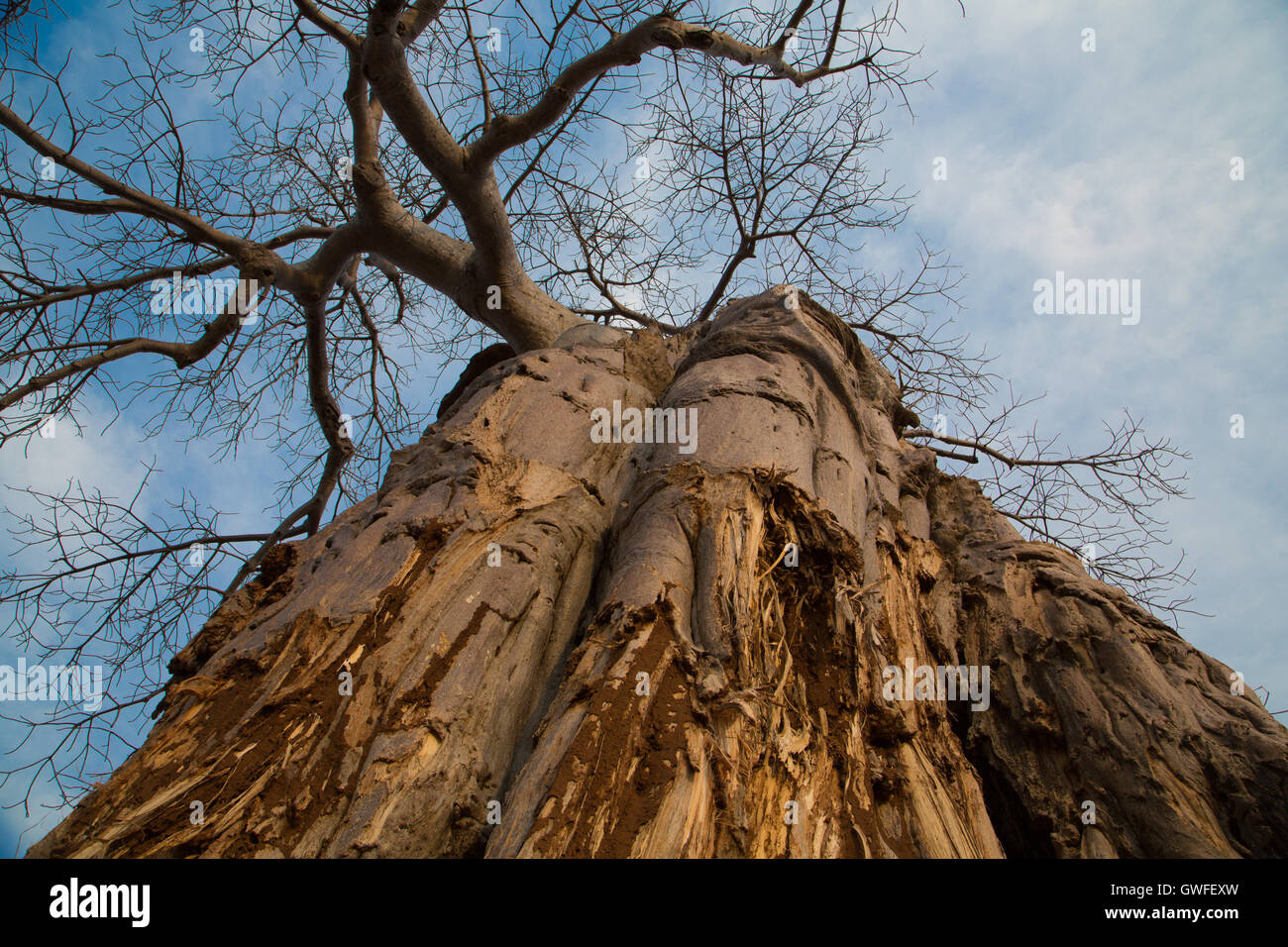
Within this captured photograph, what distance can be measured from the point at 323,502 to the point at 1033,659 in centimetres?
425

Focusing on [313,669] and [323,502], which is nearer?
[313,669]

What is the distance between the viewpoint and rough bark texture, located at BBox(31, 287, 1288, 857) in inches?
65.9

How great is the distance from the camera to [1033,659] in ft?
8.87

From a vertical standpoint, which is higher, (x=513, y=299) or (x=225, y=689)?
(x=513, y=299)

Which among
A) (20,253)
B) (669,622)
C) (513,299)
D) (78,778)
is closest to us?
(669,622)

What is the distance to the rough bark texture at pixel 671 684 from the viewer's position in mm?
1675

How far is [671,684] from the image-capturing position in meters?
1.82

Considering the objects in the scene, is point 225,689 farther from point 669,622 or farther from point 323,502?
point 323,502
